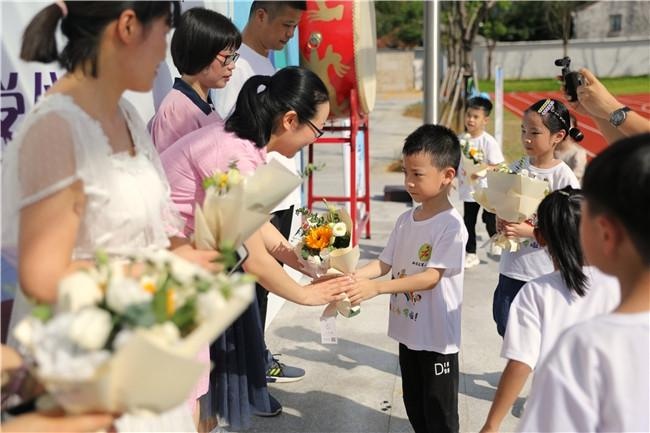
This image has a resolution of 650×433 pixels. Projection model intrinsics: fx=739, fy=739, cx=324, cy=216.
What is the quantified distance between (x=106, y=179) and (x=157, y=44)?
35 centimetres

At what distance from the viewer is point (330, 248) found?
309 centimetres

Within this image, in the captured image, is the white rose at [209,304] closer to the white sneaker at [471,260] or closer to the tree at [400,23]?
the white sneaker at [471,260]

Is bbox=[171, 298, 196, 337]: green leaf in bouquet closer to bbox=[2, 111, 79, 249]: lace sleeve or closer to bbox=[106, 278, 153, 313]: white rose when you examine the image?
bbox=[106, 278, 153, 313]: white rose

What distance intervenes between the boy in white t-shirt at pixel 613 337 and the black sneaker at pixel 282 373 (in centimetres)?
289

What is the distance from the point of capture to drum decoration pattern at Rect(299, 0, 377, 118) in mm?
5871

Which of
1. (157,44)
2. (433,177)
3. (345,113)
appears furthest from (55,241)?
(345,113)

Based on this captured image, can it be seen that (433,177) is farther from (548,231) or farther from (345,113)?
(345,113)

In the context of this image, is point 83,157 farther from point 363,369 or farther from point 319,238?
point 363,369

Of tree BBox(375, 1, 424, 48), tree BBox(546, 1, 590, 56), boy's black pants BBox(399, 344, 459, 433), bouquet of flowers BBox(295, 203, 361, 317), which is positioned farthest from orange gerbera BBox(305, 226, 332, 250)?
tree BBox(375, 1, 424, 48)

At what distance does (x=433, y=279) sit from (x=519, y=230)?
Result: 30.9 inches

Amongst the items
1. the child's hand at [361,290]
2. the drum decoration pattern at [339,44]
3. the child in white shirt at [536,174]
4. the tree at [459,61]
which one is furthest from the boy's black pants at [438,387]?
the tree at [459,61]

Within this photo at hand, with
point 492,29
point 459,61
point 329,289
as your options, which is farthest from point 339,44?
point 492,29

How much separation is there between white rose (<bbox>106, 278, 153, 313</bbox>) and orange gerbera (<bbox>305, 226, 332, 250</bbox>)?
1730 millimetres

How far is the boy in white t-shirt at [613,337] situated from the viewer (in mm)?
1529
